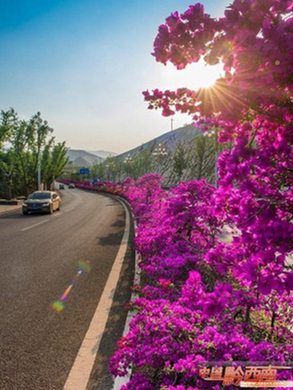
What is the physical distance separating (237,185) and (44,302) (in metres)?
4.30

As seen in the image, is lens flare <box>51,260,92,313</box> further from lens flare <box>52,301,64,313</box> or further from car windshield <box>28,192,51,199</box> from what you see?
car windshield <box>28,192,51,199</box>

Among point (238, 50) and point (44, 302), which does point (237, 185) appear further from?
point (44, 302)

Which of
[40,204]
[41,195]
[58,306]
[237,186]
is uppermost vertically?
[237,186]

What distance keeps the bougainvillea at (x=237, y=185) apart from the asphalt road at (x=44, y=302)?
1083 millimetres

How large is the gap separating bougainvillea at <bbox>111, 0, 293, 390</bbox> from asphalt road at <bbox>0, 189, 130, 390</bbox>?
108 cm

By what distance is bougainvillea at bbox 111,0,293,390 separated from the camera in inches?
82.8

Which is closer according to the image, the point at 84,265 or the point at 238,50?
the point at 238,50

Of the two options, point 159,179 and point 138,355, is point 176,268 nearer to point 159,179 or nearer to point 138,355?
point 138,355

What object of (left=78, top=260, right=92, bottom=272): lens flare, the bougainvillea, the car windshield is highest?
the bougainvillea

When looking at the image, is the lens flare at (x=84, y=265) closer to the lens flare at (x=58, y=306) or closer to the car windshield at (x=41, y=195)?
the lens flare at (x=58, y=306)

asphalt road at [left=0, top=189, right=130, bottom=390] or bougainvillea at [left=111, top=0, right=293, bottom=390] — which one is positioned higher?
bougainvillea at [left=111, top=0, right=293, bottom=390]

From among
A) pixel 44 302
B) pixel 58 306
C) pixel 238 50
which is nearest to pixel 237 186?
pixel 238 50

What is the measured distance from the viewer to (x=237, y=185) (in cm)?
276

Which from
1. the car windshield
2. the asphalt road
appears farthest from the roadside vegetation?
the asphalt road
